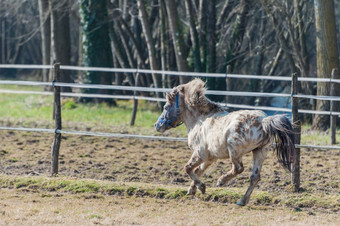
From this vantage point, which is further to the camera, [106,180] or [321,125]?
[321,125]

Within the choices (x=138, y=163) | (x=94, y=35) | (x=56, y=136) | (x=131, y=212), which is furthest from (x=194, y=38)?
(x=131, y=212)

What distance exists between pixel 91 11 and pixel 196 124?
11.0 meters

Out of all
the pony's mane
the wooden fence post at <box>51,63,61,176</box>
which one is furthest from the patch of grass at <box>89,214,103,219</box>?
the wooden fence post at <box>51,63,61,176</box>

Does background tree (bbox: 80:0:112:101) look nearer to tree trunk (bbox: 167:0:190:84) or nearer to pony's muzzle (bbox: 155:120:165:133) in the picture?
tree trunk (bbox: 167:0:190:84)

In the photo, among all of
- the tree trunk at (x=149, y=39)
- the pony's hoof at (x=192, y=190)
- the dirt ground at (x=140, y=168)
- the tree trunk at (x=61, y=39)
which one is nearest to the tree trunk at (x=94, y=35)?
the tree trunk at (x=61, y=39)

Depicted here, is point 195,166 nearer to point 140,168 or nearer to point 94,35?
point 140,168

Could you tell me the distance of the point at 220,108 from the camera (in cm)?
701

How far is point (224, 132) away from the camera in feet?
21.3

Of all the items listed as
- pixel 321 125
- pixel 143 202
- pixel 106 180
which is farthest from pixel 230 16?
pixel 143 202

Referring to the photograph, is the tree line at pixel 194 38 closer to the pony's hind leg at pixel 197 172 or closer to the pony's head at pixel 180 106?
the pony's head at pixel 180 106

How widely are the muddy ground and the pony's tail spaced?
1.17 m

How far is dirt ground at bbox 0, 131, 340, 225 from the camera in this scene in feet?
21.0

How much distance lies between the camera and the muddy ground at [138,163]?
8.16 metres

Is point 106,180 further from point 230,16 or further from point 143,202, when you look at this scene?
point 230,16
